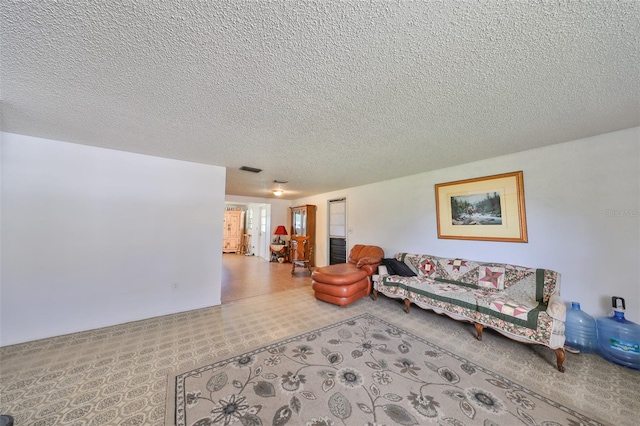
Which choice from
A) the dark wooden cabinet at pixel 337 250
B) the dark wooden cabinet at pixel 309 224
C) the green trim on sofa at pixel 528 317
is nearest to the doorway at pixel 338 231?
the dark wooden cabinet at pixel 337 250

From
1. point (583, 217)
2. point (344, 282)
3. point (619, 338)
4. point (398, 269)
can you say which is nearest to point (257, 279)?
point (344, 282)

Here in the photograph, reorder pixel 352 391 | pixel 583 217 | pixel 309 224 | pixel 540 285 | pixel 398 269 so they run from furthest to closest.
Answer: pixel 309 224 → pixel 398 269 → pixel 540 285 → pixel 583 217 → pixel 352 391

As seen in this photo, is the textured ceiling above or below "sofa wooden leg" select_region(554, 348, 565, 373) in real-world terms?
above

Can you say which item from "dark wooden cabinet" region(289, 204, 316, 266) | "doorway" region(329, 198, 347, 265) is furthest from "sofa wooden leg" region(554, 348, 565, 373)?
"dark wooden cabinet" region(289, 204, 316, 266)

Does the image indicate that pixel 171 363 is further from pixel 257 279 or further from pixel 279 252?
pixel 279 252

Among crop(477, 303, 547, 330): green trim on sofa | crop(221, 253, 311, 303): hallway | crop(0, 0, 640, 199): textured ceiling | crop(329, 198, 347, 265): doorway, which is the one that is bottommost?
crop(221, 253, 311, 303): hallway

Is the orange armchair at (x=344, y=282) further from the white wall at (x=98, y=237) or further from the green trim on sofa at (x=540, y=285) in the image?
the green trim on sofa at (x=540, y=285)

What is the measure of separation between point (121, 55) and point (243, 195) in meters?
5.82

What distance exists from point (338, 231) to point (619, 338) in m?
4.59

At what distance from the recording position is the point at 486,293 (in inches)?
110

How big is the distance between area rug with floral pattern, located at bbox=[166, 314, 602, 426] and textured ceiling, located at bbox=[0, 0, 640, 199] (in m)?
2.34

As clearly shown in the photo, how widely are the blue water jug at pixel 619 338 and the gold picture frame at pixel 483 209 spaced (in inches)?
38.9

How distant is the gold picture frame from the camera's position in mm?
2902

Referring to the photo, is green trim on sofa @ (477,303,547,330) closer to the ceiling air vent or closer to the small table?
the ceiling air vent
